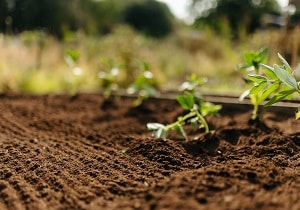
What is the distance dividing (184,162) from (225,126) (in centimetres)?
99

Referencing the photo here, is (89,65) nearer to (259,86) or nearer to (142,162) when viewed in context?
(142,162)

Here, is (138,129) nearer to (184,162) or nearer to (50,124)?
(50,124)

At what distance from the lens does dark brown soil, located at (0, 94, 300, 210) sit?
159cm

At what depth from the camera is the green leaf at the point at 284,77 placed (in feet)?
6.41

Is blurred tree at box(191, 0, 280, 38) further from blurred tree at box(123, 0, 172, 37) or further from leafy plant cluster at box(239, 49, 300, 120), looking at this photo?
leafy plant cluster at box(239, 49, 300, 120)

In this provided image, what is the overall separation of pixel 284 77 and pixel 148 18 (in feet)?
94.8

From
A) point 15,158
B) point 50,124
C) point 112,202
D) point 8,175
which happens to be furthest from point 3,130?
point 112,202

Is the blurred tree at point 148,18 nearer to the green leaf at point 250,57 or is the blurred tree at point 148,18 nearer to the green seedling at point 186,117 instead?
the green seedling at point 186,117

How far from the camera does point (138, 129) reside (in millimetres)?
3197

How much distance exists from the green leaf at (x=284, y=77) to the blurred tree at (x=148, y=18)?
91.0 ft

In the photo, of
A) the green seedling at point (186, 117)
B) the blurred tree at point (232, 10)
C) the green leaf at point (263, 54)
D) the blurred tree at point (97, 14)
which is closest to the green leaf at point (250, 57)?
the green leaf at point (263, 54)

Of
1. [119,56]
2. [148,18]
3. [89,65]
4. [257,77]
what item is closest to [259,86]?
[257,77]

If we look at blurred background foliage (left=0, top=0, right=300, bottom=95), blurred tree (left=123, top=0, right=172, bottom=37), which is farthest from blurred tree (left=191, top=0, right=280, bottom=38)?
blurred background foliage (left=0, top=0, right=300, bottom=95)

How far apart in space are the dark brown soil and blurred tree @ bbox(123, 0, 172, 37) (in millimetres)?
26525
